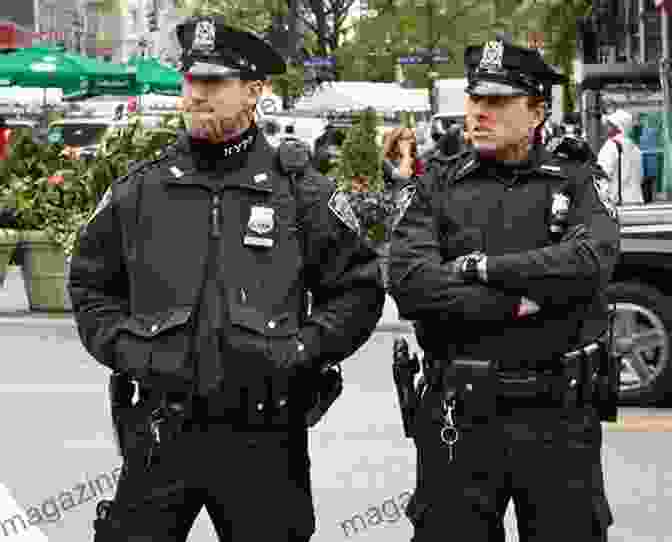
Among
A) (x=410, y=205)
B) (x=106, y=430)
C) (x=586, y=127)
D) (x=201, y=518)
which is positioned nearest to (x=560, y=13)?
(x=586, y=127)

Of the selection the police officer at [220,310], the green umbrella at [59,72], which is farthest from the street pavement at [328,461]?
the green umbrella at [59,72]

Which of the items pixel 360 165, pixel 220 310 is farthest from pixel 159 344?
pixel 360 165

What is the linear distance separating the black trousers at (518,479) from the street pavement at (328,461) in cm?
293

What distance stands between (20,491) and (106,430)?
167 cm

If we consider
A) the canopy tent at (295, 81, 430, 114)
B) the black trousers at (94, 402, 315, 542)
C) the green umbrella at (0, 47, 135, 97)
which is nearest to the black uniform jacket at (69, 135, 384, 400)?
the black trousers at (94, 402, 315, 542)

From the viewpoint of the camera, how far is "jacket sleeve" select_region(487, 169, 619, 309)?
16.6 feet

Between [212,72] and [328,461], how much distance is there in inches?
199

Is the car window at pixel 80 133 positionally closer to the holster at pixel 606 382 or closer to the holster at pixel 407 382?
the holster at pixel 407 382

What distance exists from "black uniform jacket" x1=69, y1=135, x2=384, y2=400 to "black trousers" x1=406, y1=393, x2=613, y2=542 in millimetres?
422

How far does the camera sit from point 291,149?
16.4 feet

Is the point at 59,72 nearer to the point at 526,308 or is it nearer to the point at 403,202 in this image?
the point at 403,202

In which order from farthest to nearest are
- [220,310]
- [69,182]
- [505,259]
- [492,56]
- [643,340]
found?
[69,182] → [643,340] → [492,56] → [505,259] → [220,310]

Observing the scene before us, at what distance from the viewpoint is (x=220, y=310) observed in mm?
4762

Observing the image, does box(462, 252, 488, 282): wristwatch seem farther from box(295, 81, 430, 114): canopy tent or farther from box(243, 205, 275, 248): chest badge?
box(295, 81, 430, 114): canopy tent
